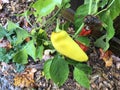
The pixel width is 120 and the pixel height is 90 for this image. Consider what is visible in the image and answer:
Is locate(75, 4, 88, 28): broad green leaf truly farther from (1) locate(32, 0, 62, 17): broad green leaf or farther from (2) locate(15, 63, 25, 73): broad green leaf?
(2) locate(15, 63, 25, 73): broad green leaf

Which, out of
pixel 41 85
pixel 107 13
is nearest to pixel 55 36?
pixel 107 13

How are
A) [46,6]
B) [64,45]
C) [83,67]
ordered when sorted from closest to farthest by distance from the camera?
1. [64,45]
2. [46,6]
3. [83,67]

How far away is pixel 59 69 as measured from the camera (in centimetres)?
97

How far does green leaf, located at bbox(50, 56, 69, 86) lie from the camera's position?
38.0 inches

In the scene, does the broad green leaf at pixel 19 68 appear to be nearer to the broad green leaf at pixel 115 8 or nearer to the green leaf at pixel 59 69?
the green leaf at pixel 59 69

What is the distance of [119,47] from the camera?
6.32 ft

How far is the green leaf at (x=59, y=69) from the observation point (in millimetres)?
965

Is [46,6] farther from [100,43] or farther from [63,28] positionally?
[100,43]

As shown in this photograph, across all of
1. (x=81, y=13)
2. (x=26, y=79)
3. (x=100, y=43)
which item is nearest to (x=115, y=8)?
(x=81, y=13)

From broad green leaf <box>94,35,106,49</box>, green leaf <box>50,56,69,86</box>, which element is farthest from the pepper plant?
broad green leaf <box>94,35,106,49</box>

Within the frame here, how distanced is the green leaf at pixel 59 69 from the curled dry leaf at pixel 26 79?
86cm

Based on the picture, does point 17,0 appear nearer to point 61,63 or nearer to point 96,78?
point 96,78

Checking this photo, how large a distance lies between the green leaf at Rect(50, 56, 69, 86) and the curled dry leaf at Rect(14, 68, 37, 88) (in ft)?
2.81

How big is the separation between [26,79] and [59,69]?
3.00 feet
